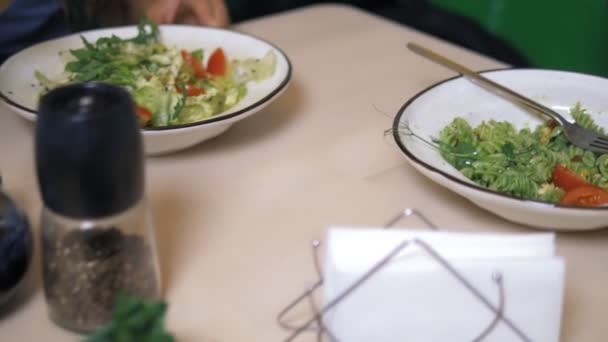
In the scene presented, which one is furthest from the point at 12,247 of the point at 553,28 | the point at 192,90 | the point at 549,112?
the point at 553,28

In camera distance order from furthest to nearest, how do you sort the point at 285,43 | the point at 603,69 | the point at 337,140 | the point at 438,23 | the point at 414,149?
the point at 603,69 → the point at 438,23 → the point at 285,43 → the point at 337,140 → the point at 414,149

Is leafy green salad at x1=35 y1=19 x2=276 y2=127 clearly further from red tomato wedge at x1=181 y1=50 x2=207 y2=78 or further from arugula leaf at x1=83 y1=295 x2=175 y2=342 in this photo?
arugula leaf at x1=83 y1=295 x2=175 y2=342

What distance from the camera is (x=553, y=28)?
2297 millimetres

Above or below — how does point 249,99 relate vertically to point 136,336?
below

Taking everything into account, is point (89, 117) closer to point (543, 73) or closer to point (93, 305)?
point (93, 305)

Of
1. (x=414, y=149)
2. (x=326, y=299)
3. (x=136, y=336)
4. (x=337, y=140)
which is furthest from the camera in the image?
(x=337, y=140)

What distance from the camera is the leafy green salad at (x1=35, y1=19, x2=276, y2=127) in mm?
926

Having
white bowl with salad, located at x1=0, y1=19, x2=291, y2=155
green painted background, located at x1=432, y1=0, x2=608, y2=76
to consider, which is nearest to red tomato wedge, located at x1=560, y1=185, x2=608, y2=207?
white bowl with salad, located at x1=0, y1=19, x2=291, y2=155

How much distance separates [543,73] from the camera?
1020 millimetres

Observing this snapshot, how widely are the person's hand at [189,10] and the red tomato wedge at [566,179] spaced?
2.41 ft

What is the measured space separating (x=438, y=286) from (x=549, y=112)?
18.6 inches

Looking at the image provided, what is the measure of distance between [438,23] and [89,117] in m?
1.74

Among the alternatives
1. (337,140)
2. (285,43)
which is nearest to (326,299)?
(337,140)

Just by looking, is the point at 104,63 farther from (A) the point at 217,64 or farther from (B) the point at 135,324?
(B) the point at 135,324
